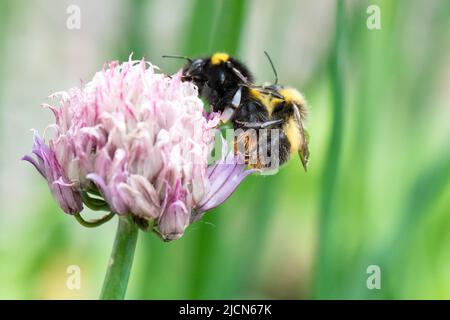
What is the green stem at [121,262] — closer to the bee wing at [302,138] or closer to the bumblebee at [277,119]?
the bumblebee at [277,119]

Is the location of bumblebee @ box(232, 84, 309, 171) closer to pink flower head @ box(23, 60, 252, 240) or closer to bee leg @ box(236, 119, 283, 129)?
bee leg @ box(236, 119, 283, 129)

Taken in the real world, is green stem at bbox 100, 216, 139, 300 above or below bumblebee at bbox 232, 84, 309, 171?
below

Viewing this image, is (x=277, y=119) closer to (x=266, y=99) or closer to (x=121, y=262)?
(x=266, y=99)

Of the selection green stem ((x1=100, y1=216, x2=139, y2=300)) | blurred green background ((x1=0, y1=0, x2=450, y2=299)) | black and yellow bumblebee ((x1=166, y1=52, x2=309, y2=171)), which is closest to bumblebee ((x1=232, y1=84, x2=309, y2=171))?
black and yellow bumblebee ((x1=166, y1=52, x2=309, y2=171))

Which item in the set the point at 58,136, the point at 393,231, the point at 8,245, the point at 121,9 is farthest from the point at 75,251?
the point at 58,136

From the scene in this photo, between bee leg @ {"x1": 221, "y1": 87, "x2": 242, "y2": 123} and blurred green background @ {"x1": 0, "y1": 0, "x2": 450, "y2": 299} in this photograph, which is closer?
bee leg @ {"x1": 221, "y1": 87, "x2": 242, "y2": 123}

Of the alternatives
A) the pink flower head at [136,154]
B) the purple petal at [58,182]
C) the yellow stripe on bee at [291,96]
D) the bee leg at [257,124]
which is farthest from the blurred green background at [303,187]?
the purple petal at [58,182]
